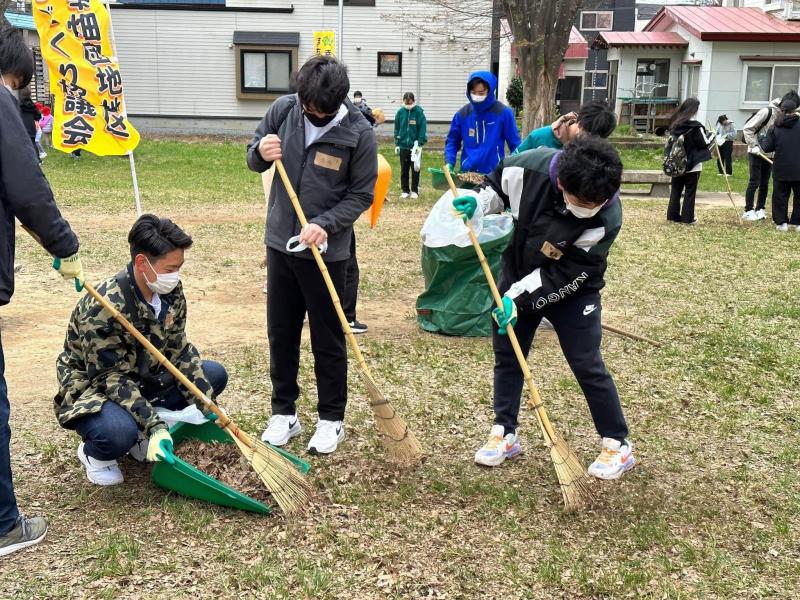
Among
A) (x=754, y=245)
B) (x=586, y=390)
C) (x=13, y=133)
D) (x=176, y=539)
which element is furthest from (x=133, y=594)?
(x=754, y=245)

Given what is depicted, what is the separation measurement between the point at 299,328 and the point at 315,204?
1.90 feet

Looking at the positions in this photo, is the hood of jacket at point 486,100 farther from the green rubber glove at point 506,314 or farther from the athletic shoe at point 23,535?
the athletic shoe at point 23,535

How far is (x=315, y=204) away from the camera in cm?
340

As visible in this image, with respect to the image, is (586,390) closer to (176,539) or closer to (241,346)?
(176,539)

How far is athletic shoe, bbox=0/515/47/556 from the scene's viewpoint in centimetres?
275

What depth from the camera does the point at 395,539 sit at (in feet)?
→ 9.73

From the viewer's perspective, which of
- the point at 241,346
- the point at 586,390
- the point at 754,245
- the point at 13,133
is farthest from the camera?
the point at 754,245

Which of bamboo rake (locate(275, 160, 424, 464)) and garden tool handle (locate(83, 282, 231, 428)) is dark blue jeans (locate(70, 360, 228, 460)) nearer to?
garden tool handle (locate(83, 282, 231, 428))

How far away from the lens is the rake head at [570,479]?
315cm

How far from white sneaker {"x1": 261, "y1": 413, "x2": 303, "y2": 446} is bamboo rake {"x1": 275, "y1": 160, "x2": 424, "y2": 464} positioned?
427mm

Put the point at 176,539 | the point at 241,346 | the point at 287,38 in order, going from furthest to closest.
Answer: the point at 287,38 → the point at 241,346 → the point at 176,539

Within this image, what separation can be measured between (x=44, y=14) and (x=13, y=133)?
519cm

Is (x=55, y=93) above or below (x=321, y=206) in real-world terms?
above

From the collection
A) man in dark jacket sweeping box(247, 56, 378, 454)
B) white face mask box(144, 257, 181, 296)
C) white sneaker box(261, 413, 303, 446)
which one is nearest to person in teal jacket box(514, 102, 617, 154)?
man in dark jacket sweeping box(247, 56, 378, 454)
